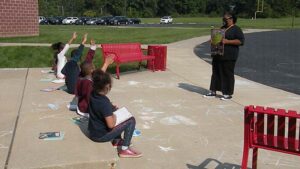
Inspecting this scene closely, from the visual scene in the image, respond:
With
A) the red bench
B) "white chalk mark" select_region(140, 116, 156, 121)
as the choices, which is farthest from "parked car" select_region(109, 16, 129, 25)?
"white chalk mark" select_region(140, 116, 156, 121)

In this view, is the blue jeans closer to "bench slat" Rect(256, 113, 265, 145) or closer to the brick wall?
"bench slat" Rect(256, 113, 265, 145)

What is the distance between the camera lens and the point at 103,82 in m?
4.91

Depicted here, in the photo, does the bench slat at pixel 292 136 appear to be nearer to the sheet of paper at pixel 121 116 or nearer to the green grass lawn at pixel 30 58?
the sheet of paper at pixel 121 116

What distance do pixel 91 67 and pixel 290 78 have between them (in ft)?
22.7

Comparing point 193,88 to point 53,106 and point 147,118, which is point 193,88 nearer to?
point 147,118

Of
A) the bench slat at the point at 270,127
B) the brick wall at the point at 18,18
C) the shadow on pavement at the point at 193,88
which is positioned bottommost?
the shadow on pavement at the point at 193,88

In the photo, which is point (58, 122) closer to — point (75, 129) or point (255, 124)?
point (75, 129)

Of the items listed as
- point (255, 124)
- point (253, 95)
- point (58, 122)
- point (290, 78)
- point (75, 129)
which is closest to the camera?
point (255, 124)

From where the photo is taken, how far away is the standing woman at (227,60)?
823cm

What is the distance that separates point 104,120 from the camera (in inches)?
198

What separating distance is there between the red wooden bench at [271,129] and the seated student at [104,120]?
5.13ft

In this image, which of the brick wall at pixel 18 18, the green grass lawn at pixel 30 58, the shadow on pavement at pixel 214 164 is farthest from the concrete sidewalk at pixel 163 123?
the brick wall at pixel 18 18

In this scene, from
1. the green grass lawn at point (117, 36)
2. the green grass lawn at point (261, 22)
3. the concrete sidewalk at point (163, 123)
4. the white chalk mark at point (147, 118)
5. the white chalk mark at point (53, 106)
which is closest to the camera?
the concrete sidewalk at point (163, 123)

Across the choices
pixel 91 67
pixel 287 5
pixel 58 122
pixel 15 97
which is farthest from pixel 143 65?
pixel 287 5
